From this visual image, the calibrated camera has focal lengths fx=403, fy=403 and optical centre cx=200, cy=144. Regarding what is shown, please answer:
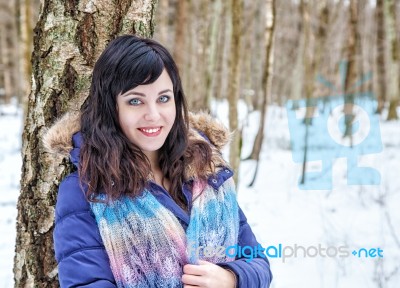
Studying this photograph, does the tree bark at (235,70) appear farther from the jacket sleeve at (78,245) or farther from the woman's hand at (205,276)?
the jacket sleeve at (78,245)

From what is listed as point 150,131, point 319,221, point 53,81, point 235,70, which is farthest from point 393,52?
point 150,131

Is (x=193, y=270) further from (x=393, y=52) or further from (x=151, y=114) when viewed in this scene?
(x=393, y=52)

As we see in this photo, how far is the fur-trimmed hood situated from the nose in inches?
11.5

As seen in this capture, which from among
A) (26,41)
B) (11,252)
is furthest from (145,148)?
(26,41)

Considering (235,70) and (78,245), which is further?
(235,70)

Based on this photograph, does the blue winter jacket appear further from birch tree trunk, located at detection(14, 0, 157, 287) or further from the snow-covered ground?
the snow-covered ground

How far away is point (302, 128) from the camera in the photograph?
1138 cm

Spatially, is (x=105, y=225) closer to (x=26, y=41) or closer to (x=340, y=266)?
(x=340, y=266)

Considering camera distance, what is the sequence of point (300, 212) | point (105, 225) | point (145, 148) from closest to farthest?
point (105, 225)
point (145, 148)
point (300, 212)

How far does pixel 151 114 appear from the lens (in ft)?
4.66

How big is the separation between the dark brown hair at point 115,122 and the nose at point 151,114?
3.6 inches

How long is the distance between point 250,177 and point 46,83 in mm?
5577

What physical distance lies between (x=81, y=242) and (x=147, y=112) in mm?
493

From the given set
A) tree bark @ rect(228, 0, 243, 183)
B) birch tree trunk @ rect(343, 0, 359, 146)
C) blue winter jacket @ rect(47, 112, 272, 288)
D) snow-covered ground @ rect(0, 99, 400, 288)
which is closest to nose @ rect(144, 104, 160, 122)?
blue winter jacket @ rect(47, 112, 272, 288)
